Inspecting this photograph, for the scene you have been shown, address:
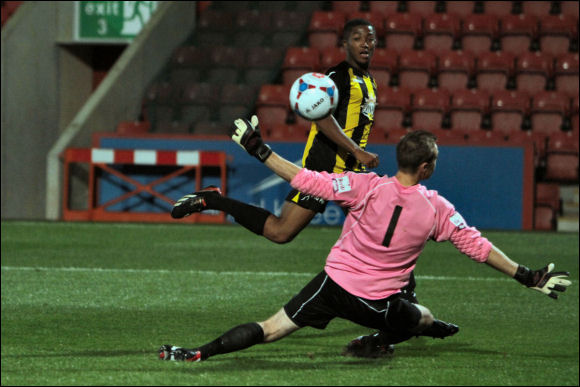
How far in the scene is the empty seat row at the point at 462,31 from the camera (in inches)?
727

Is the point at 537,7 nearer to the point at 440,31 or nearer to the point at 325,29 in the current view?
the point at 440,31

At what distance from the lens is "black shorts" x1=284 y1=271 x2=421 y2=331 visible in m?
5.49

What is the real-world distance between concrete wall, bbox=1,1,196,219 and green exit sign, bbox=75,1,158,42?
25 cm

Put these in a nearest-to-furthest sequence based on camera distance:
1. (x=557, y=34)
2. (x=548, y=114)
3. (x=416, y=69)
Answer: (x=548, y=114) < (x=416, y=69) < (x=557, y=34)

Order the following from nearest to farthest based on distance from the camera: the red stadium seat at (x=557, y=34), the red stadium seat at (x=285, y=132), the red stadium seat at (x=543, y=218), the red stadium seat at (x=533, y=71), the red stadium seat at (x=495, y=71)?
the red stadium seat at (x=285, y=132) → the red stadium seat at (x=543, y=218) → the red stadium seat at (x=533, y=71) → the red stadium seat at (x=495, y=71) → the red stadium seat at (x=557, y=34)

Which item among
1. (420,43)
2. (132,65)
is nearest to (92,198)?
(132,65)

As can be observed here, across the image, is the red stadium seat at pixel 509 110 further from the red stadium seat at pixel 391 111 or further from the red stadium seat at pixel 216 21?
the red stadium seat at pixel 216 21

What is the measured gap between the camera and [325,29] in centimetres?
1900

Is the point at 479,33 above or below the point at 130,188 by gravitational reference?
above

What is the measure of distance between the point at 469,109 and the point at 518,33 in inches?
81.2

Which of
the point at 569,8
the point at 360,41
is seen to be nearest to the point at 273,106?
the point at 569,8

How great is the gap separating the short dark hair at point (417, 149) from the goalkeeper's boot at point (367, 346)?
1621 millimetres

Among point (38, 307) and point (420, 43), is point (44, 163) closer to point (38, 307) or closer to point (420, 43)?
point (420, 43)

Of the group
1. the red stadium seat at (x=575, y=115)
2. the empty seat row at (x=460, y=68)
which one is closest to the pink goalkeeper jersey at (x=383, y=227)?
the red stadium seat at (x=575, y=115)
